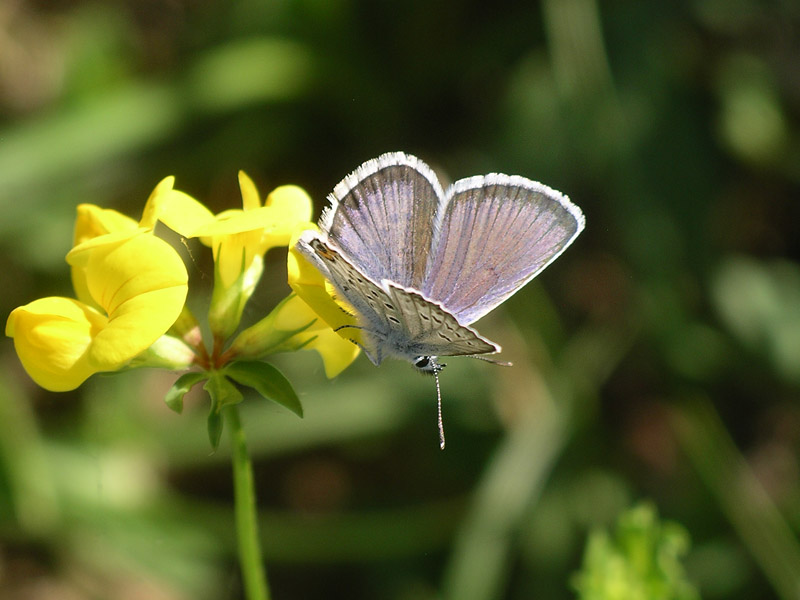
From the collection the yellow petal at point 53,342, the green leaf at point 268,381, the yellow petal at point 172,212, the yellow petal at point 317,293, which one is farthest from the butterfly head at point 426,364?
the yellow petal at point 53,342

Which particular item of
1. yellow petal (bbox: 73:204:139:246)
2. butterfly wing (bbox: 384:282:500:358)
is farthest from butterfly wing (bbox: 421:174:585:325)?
yellow petal (bbox: 73:204:139:246)

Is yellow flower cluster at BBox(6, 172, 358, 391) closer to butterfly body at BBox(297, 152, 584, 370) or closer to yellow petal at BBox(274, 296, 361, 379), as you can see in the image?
yellow petal at BBox(274, 296, 361, 379)

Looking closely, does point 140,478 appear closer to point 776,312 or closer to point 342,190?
point 342,190

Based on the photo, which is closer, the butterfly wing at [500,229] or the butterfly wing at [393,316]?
the butterfly wing at [393,316]

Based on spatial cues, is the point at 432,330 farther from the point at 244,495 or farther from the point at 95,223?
the point at 95,223

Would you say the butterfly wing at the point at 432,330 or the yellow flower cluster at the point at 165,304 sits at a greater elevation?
the yellow flower cluster at the point at 165,304

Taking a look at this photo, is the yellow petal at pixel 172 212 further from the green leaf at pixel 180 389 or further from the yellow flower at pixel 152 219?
the green leaf at pixel 180 389

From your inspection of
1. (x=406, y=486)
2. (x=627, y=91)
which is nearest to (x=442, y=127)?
(x=627, y=91)
